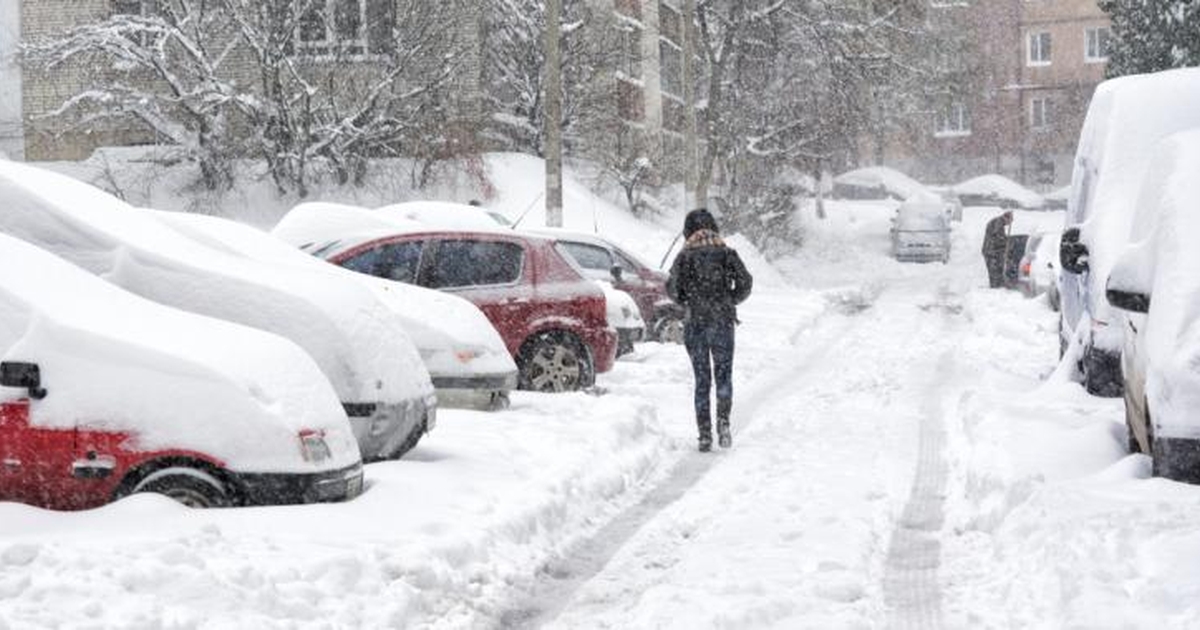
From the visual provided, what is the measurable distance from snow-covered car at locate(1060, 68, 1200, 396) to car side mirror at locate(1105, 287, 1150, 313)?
2843 mm

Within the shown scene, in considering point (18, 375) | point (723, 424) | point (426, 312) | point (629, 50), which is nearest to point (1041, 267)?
point (629, 50)

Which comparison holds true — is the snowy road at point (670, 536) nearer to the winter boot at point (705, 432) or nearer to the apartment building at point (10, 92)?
the winter boot at point (705, 432)

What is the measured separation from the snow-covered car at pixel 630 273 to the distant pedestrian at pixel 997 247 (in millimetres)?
17087

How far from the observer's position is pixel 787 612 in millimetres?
7047

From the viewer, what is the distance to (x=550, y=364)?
1566cm

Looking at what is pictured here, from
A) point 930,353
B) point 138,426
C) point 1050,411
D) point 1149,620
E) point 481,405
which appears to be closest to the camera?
point 1149,620

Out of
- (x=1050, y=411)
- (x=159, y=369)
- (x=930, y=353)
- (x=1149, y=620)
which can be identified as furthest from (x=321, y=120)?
(x=1149, y=620)

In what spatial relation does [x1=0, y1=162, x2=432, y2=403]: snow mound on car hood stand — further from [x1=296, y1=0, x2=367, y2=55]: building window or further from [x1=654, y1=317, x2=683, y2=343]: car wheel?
[x1=296, y1=0, x2=367, y2=55]: building window

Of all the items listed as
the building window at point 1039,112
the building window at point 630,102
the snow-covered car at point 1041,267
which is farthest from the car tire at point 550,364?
the building window at point 1039,112

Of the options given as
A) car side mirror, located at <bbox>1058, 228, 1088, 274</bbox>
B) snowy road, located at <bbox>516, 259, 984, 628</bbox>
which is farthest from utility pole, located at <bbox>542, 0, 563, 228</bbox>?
car side mirror, located at <bbox>1058, 228, 1088, 274</bbox>

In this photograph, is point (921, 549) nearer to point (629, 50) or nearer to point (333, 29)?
point (333, 29)

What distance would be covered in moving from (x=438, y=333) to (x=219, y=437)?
4895 millimetres

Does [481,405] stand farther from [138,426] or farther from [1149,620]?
[1149,620]

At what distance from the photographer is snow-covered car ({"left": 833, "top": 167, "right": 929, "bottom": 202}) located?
7194 centimetres
